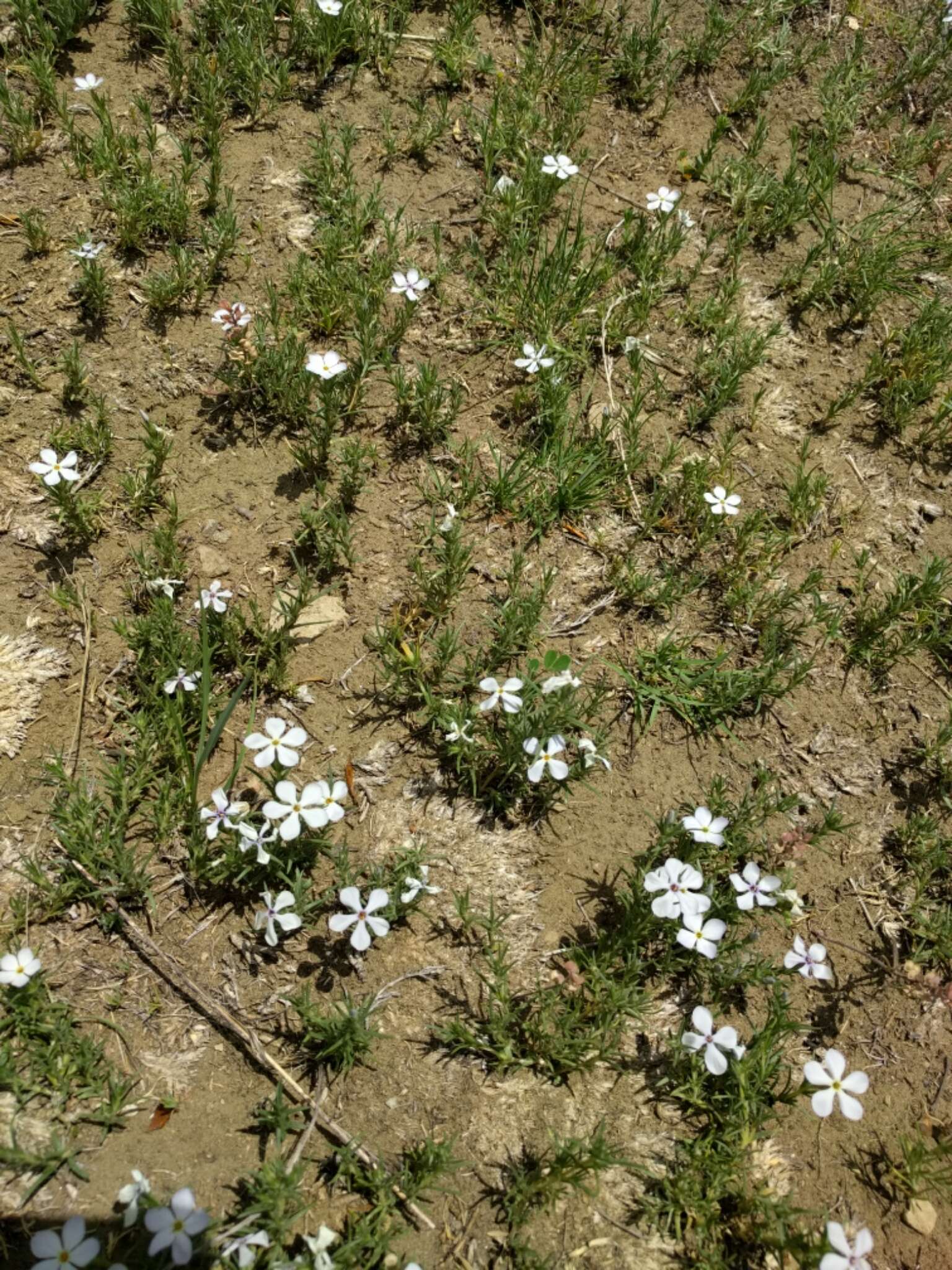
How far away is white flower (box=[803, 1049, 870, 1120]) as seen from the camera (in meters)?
2.88

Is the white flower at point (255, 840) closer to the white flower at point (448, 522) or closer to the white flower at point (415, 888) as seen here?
the white flower at point (415, 888)

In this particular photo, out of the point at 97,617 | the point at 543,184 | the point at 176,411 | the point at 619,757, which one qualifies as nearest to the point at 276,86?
the point at 543,184

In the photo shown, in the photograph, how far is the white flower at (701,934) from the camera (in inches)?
120

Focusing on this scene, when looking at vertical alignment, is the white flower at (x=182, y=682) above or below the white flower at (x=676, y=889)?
below

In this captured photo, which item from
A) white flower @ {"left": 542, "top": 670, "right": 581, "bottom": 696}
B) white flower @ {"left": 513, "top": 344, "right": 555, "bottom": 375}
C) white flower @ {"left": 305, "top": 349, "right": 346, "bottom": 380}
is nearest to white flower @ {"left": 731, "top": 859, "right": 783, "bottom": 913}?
white flower @ {"left": 542, "top": 670, "right": 581, "bottom": 696}

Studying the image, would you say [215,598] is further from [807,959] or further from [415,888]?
[807,959]

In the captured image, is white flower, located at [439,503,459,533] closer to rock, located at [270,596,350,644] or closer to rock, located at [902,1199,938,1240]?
rock, located at [270,596,350,644]

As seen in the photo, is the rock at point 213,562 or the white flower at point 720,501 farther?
the white flower at point 720,501

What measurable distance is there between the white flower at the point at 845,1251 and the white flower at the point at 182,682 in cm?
263

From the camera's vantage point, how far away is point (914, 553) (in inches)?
165

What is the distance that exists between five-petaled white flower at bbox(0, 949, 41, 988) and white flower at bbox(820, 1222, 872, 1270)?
8.00 ft

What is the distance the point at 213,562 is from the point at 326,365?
980 mm

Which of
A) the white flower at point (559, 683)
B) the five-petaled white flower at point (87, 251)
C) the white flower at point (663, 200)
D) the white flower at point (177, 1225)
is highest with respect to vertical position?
the white flower at point (663, 200)

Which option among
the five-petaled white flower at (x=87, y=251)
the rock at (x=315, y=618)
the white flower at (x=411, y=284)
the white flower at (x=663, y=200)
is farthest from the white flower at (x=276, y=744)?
the white flower at (x=663, y=200)
